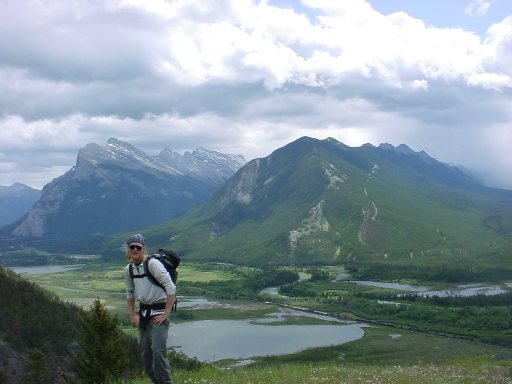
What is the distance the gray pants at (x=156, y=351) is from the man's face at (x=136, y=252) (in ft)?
6.54

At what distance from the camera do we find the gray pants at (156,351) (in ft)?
56.1

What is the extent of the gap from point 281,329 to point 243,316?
26809mm

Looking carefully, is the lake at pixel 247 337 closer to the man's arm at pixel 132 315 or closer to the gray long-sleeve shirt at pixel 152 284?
the man's arm at pixel 132 315

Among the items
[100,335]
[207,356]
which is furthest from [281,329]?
[100,335]

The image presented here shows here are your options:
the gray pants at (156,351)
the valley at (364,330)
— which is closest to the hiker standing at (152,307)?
the gray pants at (156,351)

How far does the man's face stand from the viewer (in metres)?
17.4

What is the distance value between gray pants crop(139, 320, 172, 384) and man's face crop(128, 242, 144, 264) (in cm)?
199

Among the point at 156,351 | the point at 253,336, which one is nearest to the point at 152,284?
the point at 156,351

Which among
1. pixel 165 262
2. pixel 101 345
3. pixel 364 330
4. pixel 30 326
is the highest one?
pixel 165 262

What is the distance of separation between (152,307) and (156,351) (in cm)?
135

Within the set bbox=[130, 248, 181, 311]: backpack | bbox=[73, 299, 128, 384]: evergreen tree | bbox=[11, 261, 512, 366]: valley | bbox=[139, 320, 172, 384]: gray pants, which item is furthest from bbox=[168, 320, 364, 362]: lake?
bbox=[130, 248, 181, 311]: backpack

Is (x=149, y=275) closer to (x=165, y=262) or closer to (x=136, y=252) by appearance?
(x=165, y=262)

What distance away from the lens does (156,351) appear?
17.1 metres

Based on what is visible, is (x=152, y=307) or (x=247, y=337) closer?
(x=152, y=307)
